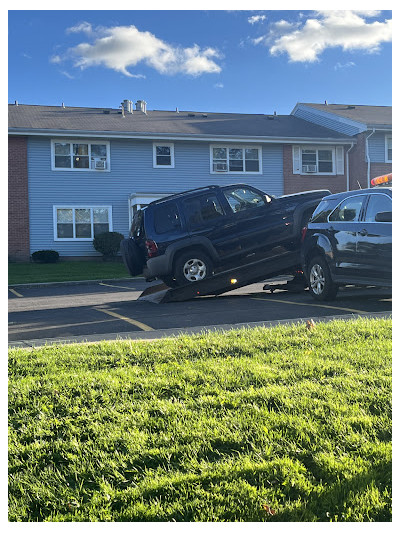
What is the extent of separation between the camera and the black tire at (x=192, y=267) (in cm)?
859

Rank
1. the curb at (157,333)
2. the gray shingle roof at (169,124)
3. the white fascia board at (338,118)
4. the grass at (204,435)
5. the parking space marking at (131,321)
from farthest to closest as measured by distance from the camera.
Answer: the gray shingle roof at (169,124)
the white fascia board at (338,118)
the parking space marking at (131,321)
the curb at (157,333)
the grass at (204,435)

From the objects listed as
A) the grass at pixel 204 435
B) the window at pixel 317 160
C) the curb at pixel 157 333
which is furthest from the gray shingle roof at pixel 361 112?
the grass at pixel 204 435

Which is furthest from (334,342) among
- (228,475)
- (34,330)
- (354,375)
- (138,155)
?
(138,155)

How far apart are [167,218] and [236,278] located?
1658 millimetres

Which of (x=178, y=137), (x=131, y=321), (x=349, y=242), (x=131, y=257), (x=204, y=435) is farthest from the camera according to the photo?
(x=178, y=137)

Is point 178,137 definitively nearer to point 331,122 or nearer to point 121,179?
point 121,179

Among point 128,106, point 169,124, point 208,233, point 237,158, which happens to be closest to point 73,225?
point 208,233

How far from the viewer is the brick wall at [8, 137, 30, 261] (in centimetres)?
782

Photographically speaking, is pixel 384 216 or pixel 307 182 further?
pixel 307 182

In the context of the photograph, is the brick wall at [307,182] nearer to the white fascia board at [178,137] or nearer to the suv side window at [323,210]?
the white fascia board at [178,137]

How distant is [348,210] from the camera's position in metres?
8.57

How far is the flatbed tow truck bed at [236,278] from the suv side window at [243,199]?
3.02ft

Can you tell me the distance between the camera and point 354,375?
4273 mm
